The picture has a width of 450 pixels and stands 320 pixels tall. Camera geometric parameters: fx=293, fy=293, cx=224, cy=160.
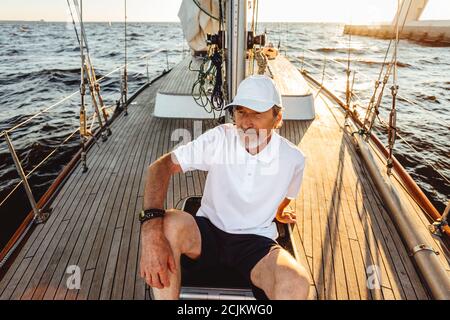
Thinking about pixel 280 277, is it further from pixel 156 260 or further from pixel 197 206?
pixel 197 206

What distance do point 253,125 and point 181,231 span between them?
0.76 metres

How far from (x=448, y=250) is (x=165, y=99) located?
466 cm

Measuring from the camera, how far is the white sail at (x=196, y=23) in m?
6.45

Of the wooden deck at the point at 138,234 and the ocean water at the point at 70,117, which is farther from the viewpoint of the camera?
the ocean water at the point at 70,117

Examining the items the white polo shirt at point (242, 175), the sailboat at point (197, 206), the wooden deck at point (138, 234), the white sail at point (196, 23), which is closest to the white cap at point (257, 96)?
the white polo shirt at point (242, 175)

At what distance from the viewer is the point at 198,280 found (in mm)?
1807

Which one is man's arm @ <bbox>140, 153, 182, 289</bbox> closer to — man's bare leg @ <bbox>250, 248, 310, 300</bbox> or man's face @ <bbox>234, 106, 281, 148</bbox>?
man's bare leg @ <bbox>250, 248, 310, 300</bbox>

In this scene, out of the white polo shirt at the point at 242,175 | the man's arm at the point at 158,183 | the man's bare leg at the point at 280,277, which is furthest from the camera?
the white polo shirt at the point at 242,175

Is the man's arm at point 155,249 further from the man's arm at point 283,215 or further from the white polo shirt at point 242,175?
the man's arm at point 283,215

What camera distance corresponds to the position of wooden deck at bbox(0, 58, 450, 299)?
7.08 feet

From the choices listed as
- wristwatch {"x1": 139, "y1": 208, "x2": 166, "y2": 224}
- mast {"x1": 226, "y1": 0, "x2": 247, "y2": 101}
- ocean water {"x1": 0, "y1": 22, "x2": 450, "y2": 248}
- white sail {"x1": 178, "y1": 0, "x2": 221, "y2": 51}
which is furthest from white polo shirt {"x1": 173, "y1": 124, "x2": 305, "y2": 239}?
white sail {"x1": 178, "y1": 0, "x2": 221, "y2": 51}
